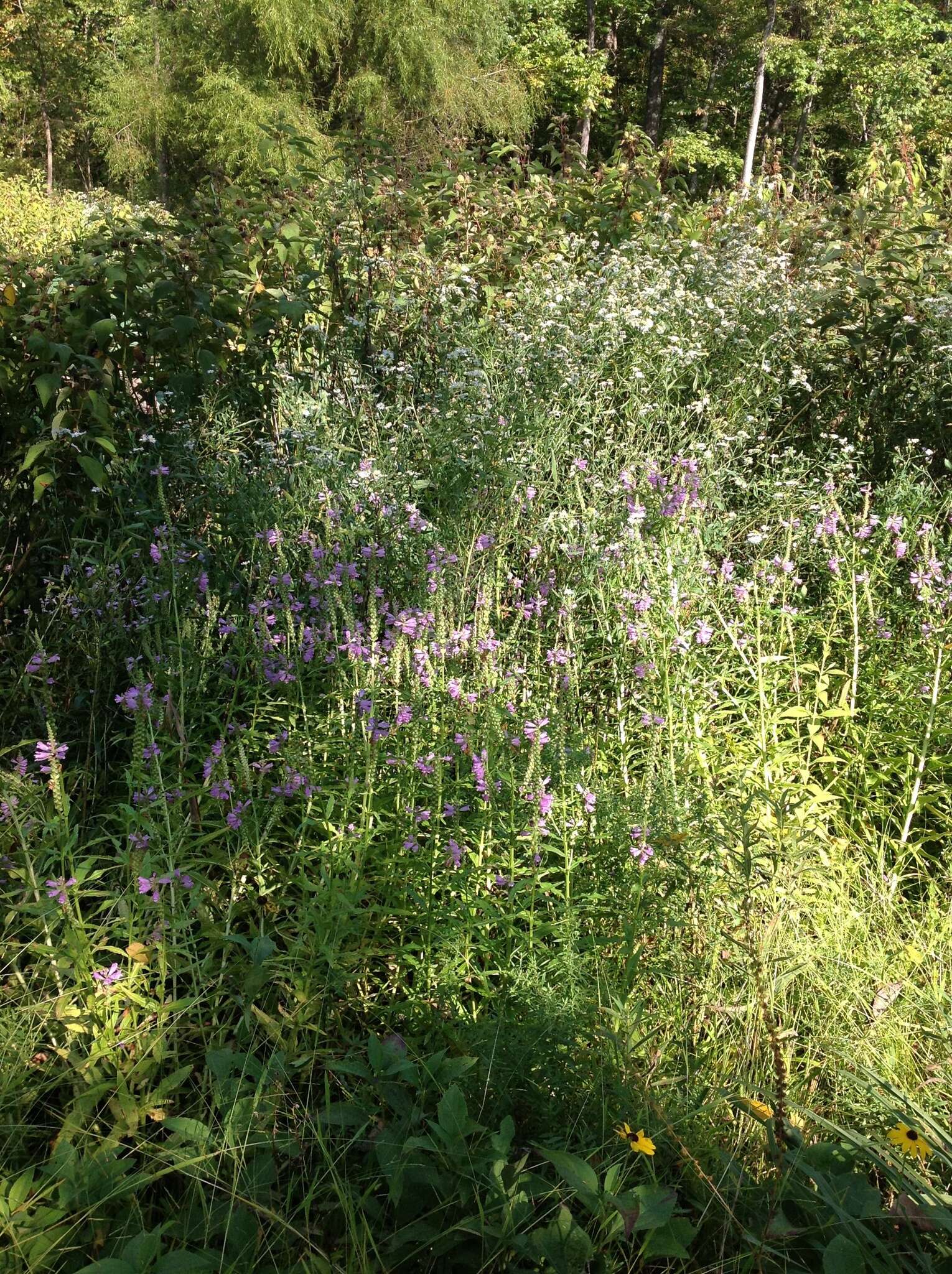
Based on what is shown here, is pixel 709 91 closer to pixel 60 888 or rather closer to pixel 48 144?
pixel 48 144

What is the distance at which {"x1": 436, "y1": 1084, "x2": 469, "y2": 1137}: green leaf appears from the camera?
152 centimetres


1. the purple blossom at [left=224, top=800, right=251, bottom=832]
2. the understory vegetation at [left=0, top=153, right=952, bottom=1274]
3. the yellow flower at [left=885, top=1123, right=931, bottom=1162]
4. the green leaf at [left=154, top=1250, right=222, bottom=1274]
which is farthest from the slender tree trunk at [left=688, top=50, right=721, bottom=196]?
the green leaf at [left=154, top=1250, right=222, bottom=1274]

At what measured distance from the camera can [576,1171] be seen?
4.73 ft

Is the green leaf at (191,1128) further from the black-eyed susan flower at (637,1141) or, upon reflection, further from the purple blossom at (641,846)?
A: the purple blossom at (641,846)

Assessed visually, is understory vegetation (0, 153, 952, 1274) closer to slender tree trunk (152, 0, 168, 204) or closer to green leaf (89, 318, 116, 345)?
green leaf (89, 318, 116, 345)

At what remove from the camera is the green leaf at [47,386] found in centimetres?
305

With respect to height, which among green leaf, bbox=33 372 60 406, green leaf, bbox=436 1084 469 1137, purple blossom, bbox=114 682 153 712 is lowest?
green leaf, bbox=436 1084 469 1137

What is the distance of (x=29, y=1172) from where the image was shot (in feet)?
4.93

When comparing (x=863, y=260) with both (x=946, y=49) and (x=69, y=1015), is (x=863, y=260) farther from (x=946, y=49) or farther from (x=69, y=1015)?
(x=946, y=49)

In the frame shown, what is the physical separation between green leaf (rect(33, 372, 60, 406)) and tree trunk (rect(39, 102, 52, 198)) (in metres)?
22.7

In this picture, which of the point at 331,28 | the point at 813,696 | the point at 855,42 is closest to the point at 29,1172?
the point at 813,696

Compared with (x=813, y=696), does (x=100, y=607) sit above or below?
above

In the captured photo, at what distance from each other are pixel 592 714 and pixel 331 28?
19.9 metres

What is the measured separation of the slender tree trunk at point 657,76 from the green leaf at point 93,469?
27.8 metres
